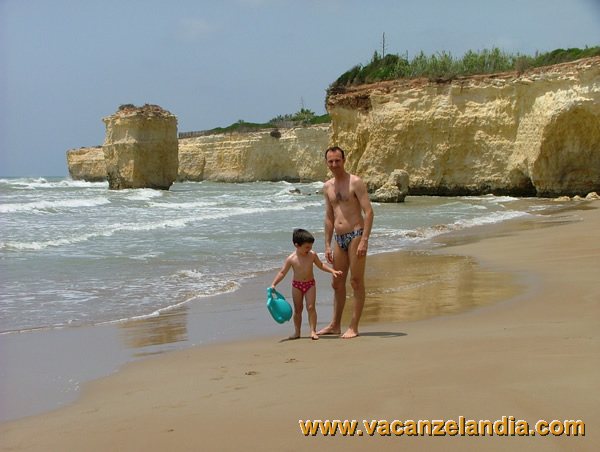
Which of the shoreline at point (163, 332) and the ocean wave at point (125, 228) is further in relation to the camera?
the ocean wave at point (125, 228)

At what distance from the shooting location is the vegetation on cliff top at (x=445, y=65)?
101 feet

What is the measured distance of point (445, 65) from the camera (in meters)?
35.3

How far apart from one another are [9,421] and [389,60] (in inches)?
1465

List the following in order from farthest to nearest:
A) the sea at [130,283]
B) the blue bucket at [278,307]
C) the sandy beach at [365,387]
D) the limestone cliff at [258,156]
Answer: the limestone cliff at [258,156], the blue bucket at [278,307], the sea at [130,283], the sandy beach at [365,387]

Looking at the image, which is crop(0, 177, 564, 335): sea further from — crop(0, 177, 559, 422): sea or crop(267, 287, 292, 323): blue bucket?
crop(267, 287, 292, 323): blue bucket

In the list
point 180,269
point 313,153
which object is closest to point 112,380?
point 180,269

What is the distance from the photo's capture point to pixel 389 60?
128 feet

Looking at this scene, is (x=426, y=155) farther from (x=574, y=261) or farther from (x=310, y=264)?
(x=310, y=264)

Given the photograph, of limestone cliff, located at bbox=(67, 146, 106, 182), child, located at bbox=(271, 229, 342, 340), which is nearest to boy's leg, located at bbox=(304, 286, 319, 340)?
child, located at bbox=(271, 229, 342, 340)

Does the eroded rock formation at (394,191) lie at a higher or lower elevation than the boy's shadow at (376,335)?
higher

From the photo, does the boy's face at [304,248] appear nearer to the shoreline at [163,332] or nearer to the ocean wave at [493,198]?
the shoreline at [163,332]

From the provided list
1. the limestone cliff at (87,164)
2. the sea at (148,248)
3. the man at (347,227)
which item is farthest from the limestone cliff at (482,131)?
the limestone cliff at (87,164)

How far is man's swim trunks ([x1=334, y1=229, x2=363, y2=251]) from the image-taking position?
5.85 meters

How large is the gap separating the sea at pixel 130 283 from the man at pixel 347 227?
0.77m
